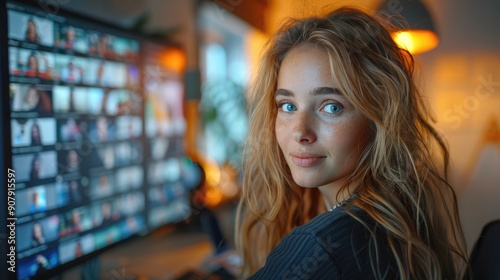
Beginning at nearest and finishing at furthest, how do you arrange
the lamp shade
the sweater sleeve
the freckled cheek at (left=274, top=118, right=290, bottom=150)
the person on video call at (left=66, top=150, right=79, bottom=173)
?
the sweater sleeve → the freckled cheek at (left=274, top=118, right=290, bottom=150) → the person on video call at (left=66, top=150, right=79, bottom=173) → the lamp shade

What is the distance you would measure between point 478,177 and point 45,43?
4.90 feet

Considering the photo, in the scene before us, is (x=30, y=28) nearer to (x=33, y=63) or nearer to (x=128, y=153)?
(x=33, y=63)

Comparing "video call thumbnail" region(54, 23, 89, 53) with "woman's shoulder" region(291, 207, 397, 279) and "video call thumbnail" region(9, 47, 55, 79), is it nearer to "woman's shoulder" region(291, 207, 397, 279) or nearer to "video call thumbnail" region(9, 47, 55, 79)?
"video call thumbnail" region(9, 47, 55, 79)

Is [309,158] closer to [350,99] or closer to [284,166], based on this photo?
[350,99]

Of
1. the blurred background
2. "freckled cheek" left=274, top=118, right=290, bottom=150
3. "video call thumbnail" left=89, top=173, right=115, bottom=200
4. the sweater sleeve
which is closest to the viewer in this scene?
the sweater sleeve

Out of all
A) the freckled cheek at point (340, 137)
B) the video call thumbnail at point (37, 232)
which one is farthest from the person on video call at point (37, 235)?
the freckled cheek at point (340, 137)

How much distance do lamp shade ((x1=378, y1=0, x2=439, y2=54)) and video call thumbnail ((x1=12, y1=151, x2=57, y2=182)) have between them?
3.34 feet

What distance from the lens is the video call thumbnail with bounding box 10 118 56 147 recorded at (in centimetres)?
96

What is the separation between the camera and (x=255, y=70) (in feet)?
5.81

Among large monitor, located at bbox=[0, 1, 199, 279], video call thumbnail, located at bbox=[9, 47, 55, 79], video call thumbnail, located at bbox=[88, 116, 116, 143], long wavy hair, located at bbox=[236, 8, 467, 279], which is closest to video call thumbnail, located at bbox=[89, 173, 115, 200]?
large monitor, located at bbox=[0, 1, 199, 279]

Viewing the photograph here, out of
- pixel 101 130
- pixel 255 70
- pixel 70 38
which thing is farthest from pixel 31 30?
pixel 255 70

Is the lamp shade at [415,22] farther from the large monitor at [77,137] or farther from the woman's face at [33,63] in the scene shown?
the woman's face at [33,63]

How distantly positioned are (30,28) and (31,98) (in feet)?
0.52

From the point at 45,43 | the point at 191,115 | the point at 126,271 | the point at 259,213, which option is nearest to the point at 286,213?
the point at 259,213
